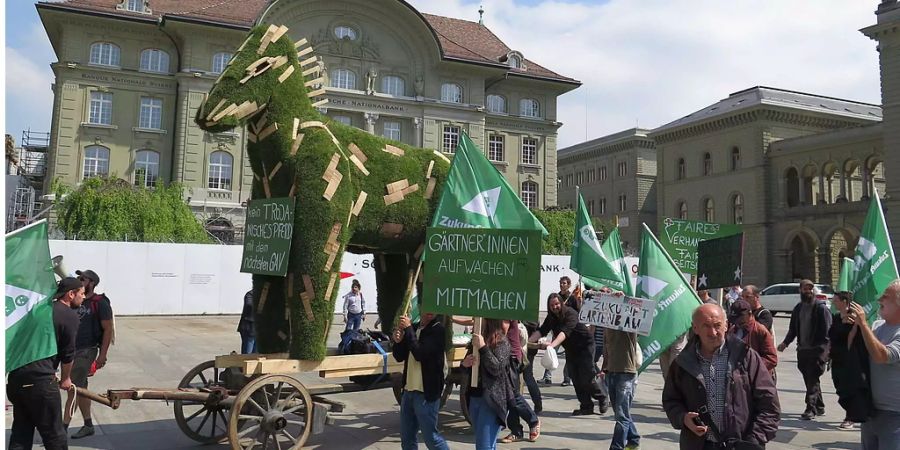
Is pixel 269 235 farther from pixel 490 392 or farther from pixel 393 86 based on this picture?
pixel 393 86

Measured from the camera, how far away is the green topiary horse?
7.25m

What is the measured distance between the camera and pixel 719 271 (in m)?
8.93

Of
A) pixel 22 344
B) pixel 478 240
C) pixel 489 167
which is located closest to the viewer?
pixel 22 344

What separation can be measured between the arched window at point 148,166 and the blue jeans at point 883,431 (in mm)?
39451

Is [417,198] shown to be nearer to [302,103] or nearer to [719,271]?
[302,103]

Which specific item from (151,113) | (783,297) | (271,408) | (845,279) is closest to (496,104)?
(151,113)

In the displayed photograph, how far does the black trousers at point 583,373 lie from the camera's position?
9.63 metres

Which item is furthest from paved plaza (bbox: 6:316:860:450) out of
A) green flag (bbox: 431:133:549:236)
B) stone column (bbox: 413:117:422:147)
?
stone column (bbox: 413:117:422:147)

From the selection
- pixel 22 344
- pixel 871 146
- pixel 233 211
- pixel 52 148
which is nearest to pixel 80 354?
pixel 22 344

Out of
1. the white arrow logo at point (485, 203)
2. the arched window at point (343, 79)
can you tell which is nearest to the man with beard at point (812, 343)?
the white arrow logo at point (485, 203)

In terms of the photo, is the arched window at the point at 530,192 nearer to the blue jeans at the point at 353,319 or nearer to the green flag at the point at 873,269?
the blue jeans at the point at 353,319

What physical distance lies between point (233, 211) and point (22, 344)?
34749mm

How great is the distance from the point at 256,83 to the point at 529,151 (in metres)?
41.1

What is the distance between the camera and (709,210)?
55062mm
